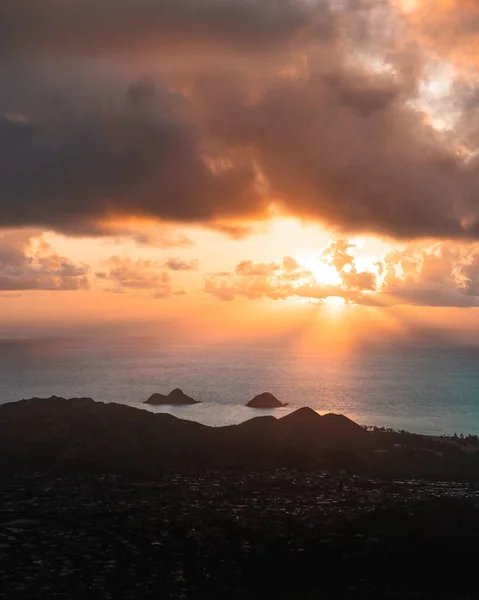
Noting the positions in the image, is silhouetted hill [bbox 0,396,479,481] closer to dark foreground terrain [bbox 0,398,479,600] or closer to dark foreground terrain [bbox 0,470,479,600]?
dark foreground terrain [bbox 0,398,479,600]

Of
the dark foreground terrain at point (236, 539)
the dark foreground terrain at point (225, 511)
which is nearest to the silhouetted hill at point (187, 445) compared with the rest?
the dark foreground terrain at point (225, 511)

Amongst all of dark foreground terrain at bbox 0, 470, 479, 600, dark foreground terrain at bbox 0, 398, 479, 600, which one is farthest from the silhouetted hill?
dark foreground terrain at bbox 0, 470, 479, 600

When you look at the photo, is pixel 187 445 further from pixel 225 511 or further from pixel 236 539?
pixel 236 539

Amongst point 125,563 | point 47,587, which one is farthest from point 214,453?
point 47,587

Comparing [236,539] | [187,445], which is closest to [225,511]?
[236,539]

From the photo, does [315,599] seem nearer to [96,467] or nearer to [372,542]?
[372,542]

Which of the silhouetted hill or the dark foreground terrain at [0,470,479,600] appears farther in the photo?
the silhouetted hill

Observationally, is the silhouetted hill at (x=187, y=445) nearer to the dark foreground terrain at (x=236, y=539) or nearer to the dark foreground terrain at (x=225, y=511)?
the dark foreground terrain at (x=225, y=511)
